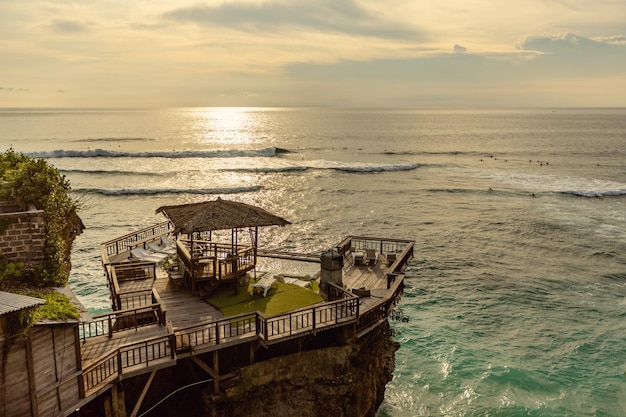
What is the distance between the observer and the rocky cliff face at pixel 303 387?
1402cm

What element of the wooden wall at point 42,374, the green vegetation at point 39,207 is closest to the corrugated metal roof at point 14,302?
the wooden wall at point 42,374

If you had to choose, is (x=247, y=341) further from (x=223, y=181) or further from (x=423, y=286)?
(x=223, y=181)

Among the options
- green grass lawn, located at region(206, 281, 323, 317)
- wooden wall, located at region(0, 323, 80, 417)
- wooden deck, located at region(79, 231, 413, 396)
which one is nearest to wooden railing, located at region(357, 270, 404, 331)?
wooden deck, located at region(79, 231, 413, 396)

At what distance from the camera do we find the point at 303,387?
14.7 meters

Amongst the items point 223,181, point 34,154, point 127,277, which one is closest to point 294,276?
point 127,277

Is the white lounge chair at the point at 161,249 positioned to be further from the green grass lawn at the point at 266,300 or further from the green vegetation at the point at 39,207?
the green vegetation at the point at 39,207

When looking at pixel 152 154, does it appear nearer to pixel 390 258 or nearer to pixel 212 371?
pixel 390 258

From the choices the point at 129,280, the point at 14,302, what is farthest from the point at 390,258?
the point at 14,302

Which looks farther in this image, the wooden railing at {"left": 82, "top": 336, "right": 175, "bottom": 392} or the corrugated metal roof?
the wooden railing at {"left": 82, "top": 336, "right": 175, "bottom": 392}

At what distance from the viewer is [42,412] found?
11.2 metres

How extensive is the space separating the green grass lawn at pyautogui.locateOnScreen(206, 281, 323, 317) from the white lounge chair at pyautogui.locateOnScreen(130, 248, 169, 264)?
471 centimetres

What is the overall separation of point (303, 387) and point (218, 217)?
6.41 metres

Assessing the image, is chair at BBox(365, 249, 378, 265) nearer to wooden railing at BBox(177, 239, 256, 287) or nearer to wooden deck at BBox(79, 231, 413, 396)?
wooden deck at BBox(79, 231, 413, 396)

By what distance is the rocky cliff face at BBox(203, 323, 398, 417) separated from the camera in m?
14.0
